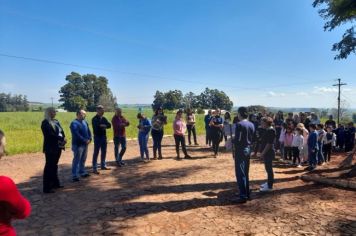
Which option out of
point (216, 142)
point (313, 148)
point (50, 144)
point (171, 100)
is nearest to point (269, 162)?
point (313, 148)

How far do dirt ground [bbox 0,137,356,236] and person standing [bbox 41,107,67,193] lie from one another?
0.37 metres

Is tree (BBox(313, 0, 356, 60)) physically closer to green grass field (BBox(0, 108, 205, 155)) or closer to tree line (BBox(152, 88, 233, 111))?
green grass field (BBox(0, 108, 205, 155))

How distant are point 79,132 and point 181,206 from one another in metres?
3.61

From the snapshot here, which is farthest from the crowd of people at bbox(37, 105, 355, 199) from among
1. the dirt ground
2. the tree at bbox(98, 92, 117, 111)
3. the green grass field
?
the tree at bbox(98, 92, 117, 111)

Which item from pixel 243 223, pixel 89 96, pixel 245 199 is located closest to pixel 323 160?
pixel 245 199

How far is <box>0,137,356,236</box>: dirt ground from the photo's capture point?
526cm

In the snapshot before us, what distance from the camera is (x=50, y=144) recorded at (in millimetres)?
7395

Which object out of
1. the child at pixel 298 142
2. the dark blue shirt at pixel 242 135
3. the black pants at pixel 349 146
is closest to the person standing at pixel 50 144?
the dark blue shirt at pixel 242 135

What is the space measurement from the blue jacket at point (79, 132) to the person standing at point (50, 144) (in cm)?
64

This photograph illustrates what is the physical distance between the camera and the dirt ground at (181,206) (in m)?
5.26

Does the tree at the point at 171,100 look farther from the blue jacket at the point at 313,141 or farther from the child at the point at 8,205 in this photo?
the child at the point at 8,205

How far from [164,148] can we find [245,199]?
8908 mm

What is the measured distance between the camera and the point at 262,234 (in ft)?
16.3

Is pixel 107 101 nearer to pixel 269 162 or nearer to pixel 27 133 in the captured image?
pixel 27 133
